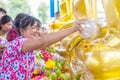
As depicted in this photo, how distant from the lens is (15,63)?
0.99 metres

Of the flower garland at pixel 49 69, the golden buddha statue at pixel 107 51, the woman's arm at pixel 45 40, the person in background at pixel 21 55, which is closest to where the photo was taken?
the golden buddha statue at pixel 107 51

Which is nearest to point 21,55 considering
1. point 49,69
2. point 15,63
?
point 15,63

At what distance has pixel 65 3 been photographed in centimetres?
161

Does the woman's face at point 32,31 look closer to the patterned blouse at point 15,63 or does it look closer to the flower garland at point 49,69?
the patterned blouse at point 15,63

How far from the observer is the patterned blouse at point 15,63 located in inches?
37.9

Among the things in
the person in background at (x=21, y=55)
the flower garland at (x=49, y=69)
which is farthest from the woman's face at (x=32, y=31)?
the flower garland at (x=49, y=69)

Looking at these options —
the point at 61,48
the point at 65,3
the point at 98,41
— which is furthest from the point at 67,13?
the point at 98,41

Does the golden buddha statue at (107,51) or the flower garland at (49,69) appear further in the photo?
the flower garland at (49,69)

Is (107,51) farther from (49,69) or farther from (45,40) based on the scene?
(49,69)

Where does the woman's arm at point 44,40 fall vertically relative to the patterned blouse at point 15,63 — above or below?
above

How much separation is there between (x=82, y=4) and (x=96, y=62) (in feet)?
0.94

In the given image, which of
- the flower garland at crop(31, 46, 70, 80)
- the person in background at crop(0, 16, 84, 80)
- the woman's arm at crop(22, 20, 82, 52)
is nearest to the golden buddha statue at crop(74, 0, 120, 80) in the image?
the woman's arm at crop(22, 20, 82, 52)

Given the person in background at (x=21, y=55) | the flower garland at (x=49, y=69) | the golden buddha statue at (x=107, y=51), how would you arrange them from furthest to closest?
the flower garland at (x=49, y=69), the person in background at (x=21, y=55), the golden buddha statue at (x=107, y=51)

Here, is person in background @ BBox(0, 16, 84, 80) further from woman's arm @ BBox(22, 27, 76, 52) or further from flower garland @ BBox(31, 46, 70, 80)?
flower garland @ BBox(31, 46, 70, 80)
